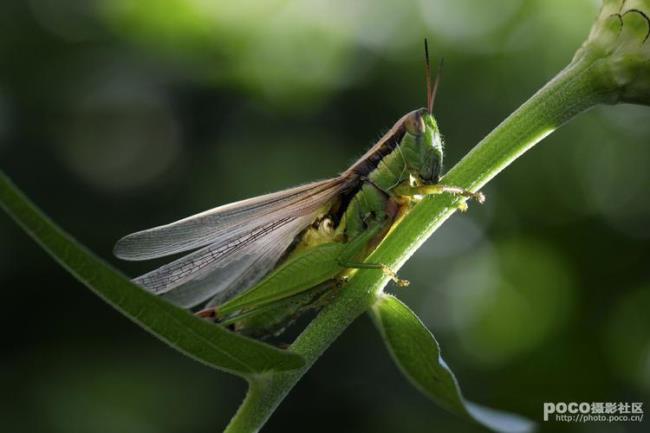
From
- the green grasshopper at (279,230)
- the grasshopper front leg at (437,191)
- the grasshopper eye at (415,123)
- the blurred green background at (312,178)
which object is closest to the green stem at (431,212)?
the grasshopper front leg at (437,191)

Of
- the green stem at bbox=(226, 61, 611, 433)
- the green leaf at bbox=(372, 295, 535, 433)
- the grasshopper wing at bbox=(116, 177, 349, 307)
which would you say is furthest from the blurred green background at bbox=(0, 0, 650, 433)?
the green leaf at bbox=(372, 295, 535, 433)

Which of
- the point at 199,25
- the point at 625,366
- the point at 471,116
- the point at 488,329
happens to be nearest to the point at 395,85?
the point at 471,116

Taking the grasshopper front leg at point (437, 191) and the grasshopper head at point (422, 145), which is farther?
the grasshopper head at point (422, 145)

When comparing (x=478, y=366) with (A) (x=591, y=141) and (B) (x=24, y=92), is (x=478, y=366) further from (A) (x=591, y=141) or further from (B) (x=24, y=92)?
(B) (x=24, y=92)

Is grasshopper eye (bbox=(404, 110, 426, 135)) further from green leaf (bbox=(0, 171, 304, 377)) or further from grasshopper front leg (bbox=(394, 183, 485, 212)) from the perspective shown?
green leaf (bbox=(0, 171, 304, 377))

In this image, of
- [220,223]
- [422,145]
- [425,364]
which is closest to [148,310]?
[425,364]

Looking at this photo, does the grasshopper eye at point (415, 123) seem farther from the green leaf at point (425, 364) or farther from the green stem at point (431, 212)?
the green leaf at point (425, 364)
